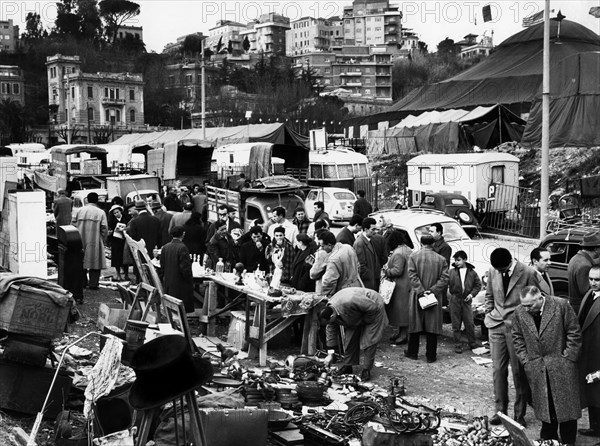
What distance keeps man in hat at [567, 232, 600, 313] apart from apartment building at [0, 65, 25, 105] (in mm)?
124811

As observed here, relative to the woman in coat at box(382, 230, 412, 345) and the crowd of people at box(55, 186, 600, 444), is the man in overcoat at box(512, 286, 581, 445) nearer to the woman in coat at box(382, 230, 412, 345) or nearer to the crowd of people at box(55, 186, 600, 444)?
the crowd of people at box(55, 186, 600, 444)

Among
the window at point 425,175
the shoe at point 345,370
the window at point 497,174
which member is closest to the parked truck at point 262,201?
the shoe at point 345,370

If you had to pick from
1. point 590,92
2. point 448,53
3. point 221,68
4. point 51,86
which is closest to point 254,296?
point 590,92

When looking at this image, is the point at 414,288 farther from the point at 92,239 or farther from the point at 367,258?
the point at 92,239

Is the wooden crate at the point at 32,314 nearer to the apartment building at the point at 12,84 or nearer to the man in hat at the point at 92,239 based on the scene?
the man in hat at the point at 92,239

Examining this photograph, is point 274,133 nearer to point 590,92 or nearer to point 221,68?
point 590,92

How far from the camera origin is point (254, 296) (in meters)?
11.4

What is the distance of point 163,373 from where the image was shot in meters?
5.84

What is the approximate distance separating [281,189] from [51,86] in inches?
4480

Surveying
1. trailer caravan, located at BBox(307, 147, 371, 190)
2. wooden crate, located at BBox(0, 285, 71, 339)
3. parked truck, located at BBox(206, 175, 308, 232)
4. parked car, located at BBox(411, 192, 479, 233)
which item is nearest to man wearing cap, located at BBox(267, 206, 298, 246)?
parked truck, located at BBox(206, 175, 308, 232)

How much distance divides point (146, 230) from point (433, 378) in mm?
7303

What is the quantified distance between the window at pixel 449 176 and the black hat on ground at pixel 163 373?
961 inches

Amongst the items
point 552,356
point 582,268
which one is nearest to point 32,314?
point 552,356

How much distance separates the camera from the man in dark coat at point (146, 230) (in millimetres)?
15977
